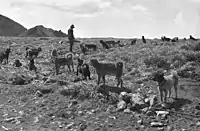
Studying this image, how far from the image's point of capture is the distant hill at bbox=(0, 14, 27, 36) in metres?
67.4

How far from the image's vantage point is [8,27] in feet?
226

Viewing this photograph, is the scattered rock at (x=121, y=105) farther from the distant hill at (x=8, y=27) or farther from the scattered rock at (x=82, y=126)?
the distant hill at (x=8, y=27)

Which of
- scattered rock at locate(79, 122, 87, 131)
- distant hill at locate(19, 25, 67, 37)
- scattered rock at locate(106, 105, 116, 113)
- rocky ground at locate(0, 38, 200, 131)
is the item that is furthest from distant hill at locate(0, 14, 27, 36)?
scattered rock at locate(79, 122, 87, 131)

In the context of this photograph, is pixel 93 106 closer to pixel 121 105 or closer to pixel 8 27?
pixel 121 105

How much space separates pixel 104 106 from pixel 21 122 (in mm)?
2667

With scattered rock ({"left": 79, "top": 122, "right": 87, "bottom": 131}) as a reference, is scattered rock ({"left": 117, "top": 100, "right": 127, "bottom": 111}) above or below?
above

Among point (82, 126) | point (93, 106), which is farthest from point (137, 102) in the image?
point (82, 126)

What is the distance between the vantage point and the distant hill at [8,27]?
221 ft

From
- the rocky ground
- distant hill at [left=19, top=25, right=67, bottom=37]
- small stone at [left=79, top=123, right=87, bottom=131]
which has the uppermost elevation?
distant hill at [left=19, top=25, right=67, bottom=37]

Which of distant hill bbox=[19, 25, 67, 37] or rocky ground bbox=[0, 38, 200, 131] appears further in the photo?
distant hill bbox=[19, 25, 67, 37]

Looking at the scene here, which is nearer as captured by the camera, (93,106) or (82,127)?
(82,127)

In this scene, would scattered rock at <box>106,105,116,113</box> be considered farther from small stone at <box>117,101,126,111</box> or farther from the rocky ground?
small stone at <box>117,101,126,111</box>

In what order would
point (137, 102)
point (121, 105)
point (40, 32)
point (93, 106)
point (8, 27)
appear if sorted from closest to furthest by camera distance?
point (137, 102), point (121, 105), point (93, 106), point (40, 32), point (8, 27)

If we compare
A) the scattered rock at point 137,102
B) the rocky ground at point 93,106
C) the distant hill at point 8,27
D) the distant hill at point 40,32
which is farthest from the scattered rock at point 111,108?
the distant hill at point 8,27
